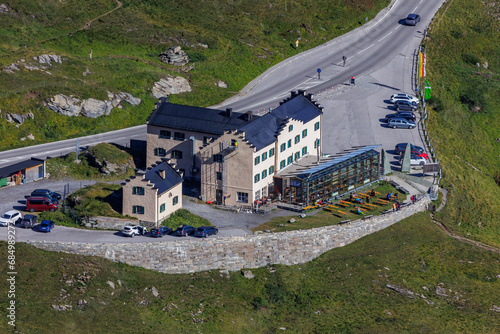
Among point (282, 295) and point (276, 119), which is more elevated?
point (276, 119)

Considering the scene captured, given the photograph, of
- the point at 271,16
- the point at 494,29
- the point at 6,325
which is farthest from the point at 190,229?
the point at 494,29

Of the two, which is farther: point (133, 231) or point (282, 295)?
point (133, 231)

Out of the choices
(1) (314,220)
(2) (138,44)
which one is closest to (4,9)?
(2) (138,44)

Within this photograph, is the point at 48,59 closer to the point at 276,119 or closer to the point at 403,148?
the point at 276,119

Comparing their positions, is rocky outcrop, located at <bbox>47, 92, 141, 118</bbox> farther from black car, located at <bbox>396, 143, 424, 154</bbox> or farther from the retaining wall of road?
black car, located at <bbox>396, 143, 424, 154</bbox>

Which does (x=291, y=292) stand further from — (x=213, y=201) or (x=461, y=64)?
(x=461, y=64)

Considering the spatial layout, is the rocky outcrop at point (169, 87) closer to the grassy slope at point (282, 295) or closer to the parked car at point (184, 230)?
the parked car at point (184, 230)
